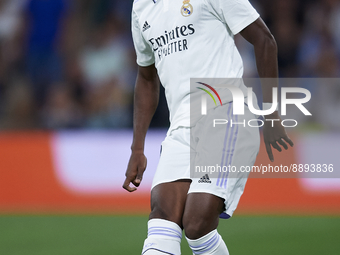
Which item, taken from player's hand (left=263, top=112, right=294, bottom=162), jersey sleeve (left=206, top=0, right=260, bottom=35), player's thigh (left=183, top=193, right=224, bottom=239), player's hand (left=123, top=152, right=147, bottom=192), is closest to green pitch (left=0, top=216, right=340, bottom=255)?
player's hand (left=123, top=152, right=147, bottom=192)

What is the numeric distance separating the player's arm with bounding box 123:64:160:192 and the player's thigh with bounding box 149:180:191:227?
0.47 meters

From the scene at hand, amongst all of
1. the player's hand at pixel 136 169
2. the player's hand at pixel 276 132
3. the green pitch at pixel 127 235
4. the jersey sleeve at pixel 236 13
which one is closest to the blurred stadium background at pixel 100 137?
the green pitch at pixel 127 235

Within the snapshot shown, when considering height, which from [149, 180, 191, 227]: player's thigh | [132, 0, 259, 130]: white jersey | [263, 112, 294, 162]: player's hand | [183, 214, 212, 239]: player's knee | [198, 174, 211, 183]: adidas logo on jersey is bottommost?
[183, 214, 212, 239]: player's knee

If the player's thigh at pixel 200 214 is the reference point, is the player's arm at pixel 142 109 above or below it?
above

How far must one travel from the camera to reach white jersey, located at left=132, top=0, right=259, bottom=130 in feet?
8.73

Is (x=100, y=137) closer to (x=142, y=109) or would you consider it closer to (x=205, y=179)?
(x=142, y=109)

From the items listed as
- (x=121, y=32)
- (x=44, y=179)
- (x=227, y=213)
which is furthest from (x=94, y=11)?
(x=227, y=213)

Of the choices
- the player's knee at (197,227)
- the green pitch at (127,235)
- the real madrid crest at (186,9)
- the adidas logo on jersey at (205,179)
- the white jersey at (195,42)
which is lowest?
the green pitch at (127,235)

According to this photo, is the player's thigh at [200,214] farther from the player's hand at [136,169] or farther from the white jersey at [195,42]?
the player's hand at [136,169]

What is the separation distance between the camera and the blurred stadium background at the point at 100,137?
216 inches

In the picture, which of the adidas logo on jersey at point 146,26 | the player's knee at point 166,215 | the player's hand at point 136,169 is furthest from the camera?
the player's hand at point 136,169

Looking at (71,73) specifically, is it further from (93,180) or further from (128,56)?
(93,180)

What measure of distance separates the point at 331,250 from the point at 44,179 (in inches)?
145

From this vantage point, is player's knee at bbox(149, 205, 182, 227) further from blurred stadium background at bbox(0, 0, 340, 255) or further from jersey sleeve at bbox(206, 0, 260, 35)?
blurred stadium background at bbox(0, 0, 340, 255)
